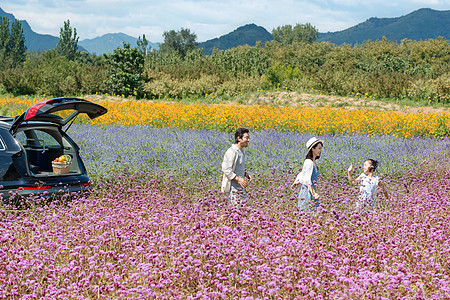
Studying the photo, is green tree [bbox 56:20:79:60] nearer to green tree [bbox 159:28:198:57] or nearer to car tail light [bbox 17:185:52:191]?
green tree [bbox 159:28:198:57]

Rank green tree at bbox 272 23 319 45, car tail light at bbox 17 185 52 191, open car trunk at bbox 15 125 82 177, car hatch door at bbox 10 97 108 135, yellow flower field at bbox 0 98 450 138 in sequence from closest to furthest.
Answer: car hatch door at bbox 10 97 108 135, car tail light at bbox 17 185 52 191, open car trunk at bbox 15 125 82 177, yellow flower field at bbox 0 98 450 138, green tree at bbox 272 23 319 45

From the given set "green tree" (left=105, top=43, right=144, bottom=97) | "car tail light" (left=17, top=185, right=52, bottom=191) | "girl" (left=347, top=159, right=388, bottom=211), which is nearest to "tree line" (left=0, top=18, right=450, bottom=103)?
"green tree" (left=105, top=43, right=144, bottom=97)

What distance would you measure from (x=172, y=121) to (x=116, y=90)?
581 inches

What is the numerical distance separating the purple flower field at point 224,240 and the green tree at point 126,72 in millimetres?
21132

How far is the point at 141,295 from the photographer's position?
3344 millimetres

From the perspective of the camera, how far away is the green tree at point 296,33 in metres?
124

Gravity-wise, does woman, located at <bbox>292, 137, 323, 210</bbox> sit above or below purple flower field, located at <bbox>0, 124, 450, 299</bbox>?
above

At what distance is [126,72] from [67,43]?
37344 mm

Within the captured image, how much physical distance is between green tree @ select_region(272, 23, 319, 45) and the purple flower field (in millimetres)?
117353

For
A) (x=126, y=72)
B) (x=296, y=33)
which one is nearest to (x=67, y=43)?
(x=126, y=72)

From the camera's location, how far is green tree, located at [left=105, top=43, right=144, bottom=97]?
95.9 ft

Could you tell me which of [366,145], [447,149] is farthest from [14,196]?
[447,149]

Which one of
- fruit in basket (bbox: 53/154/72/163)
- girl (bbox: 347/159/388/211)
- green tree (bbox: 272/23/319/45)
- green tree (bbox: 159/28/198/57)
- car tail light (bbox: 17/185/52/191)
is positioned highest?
green tree (bbox: 272/23/319/45)

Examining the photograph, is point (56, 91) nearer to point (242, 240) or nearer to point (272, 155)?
point (272, 155)
